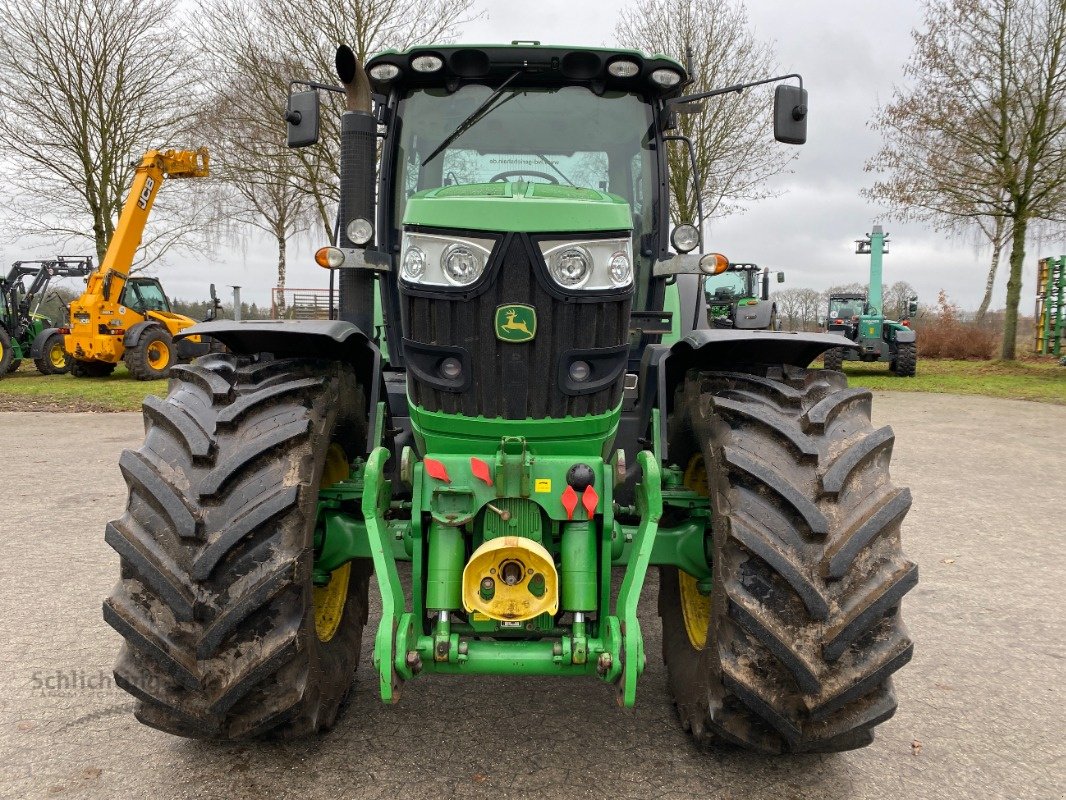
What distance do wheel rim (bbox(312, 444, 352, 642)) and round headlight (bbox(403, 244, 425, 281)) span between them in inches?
31.7

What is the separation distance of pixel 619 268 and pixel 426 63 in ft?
4.74

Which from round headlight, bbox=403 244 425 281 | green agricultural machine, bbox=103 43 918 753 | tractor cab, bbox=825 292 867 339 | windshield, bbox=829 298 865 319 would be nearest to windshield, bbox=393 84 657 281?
green agricultural machine, bbox=103 43 918 753

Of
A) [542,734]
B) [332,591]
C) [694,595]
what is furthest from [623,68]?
[542,734]

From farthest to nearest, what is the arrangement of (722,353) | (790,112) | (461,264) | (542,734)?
(790,112)
(722,353)
(542,734)
(461,264)

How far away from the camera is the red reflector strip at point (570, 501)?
2.29 meters

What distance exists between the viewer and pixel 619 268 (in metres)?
2.24

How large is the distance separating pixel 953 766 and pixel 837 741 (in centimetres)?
62

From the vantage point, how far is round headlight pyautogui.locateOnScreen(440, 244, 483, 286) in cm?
217

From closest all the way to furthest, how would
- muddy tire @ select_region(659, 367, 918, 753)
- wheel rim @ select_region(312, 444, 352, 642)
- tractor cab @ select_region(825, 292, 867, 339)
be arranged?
muddy tire @ select_region(659, 367, 918, 753) → wheel rim @ select_region(312, 444, 352, 642) → tractor cab @ select_region(825, 292, 867, 339)

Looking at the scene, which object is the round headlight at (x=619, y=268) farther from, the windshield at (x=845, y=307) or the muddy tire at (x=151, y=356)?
the windshield at (x=845, y=307)

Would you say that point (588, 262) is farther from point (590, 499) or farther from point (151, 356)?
point (151, 356)

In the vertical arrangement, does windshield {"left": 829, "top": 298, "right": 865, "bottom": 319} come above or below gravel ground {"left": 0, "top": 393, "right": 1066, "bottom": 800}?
above

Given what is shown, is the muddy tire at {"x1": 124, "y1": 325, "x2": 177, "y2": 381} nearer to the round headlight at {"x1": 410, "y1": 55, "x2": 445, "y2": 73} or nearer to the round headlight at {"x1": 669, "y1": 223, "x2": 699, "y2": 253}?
the round headlight at {"x1": 410, "y1": 55, "x2": 445, "y2": 73}

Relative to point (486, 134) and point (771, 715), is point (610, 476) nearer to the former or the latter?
point (771, 715)
